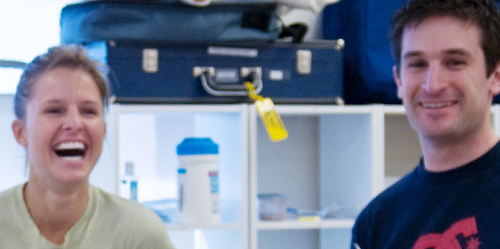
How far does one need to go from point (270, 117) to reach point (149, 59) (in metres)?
0.38

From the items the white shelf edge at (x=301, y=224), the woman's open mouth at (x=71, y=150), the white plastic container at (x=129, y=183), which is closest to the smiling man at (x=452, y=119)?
the white shelf edge at (x=301, y=224)

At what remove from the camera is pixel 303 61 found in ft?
5.59

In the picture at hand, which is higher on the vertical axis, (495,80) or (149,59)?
(149,59)

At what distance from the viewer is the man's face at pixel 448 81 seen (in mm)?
1068

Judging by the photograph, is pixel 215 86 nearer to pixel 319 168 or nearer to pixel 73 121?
pixel 73 121

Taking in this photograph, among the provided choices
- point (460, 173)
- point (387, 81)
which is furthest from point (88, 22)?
point (460, 173)

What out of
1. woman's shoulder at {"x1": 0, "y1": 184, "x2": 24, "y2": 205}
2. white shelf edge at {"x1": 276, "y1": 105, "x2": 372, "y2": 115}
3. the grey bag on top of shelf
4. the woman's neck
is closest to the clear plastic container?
white shelf edge at {"x1": 276, "y1": 105, "x2": 372, "y2": 115}

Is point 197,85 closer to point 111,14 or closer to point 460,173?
point 111,14

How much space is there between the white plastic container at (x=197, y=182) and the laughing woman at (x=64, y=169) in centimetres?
29

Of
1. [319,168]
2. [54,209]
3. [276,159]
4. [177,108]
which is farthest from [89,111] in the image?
[319,168]

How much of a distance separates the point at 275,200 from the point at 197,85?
413 millimetres

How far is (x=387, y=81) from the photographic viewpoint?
67.0 inches

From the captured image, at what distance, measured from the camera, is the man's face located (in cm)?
107

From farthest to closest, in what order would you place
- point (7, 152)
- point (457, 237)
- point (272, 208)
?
point (7, 152)
point (272, 208)
point (457, 237)
